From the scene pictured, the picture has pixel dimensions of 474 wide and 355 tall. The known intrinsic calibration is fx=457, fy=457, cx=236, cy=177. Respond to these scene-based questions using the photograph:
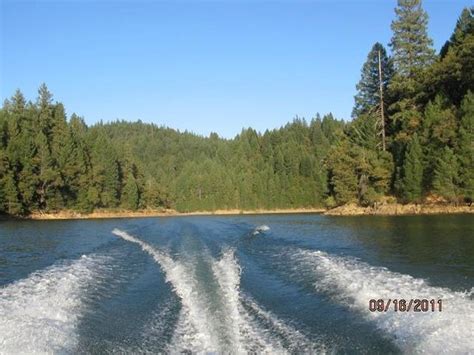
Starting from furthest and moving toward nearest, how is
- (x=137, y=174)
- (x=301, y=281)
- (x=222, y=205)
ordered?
(x=222, y=205) < (x=137, y=174) < (x=301, y=281)

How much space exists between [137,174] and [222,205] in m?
26.2

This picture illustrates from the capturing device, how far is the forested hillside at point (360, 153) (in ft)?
160

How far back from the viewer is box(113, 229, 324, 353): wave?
8.94 m

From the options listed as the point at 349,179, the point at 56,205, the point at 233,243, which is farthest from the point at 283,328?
the point at 56,205

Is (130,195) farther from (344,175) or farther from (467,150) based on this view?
(467,150)

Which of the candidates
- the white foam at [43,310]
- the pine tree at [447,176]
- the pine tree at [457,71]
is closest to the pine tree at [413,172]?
the pine tree at [447,176]

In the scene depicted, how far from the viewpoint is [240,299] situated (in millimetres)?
12547

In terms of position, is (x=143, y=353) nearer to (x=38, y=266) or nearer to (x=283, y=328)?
(x=283, y=328)

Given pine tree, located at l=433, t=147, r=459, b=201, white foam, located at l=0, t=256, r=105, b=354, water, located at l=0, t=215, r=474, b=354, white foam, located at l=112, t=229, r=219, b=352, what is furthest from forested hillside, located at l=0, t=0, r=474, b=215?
white foam, located at l=0, t=256, r=105, b=354

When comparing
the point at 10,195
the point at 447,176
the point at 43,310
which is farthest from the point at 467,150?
the point at 10,195

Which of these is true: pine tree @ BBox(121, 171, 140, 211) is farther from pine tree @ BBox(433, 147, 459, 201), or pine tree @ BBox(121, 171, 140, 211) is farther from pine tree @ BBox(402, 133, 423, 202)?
pine tree @ BBox(433, 147, 459, 201)

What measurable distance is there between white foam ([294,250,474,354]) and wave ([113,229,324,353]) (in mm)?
1814

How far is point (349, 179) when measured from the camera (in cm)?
6188

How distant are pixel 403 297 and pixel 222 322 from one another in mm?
4551
